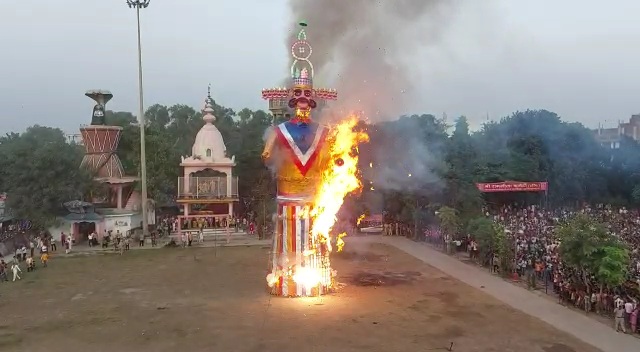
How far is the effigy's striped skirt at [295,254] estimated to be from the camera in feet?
72.8

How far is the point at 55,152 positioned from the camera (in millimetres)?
40656

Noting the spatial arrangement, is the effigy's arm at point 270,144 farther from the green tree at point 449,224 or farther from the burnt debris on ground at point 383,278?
the green tree at point 449,224

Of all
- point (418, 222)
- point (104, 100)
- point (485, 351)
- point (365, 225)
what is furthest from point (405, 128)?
point (104, 100)

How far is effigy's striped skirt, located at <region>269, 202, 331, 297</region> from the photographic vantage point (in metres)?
22.2

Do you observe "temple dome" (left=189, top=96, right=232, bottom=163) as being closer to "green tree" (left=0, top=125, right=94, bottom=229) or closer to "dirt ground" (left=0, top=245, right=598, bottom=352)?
"green tree" (left=0, top=125, right=94, bottom=229)

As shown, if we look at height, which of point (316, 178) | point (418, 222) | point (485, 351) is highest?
point (316, 178)

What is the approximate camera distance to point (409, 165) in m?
36.8

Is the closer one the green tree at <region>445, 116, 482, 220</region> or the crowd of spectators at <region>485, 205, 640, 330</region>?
the crowd of spectators at <region>485, 205, 640, 330</region>

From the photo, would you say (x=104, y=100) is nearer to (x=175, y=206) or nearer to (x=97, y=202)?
(x=97, y=202)

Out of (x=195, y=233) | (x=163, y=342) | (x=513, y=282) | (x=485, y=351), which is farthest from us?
(x=195, y=233)

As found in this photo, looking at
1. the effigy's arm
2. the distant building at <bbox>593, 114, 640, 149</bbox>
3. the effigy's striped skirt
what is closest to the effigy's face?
the effigy's arm

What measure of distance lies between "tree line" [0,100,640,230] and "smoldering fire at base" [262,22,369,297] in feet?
26.3

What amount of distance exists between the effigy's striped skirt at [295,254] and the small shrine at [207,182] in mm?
21394

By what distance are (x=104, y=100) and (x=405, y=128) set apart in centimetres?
2857
